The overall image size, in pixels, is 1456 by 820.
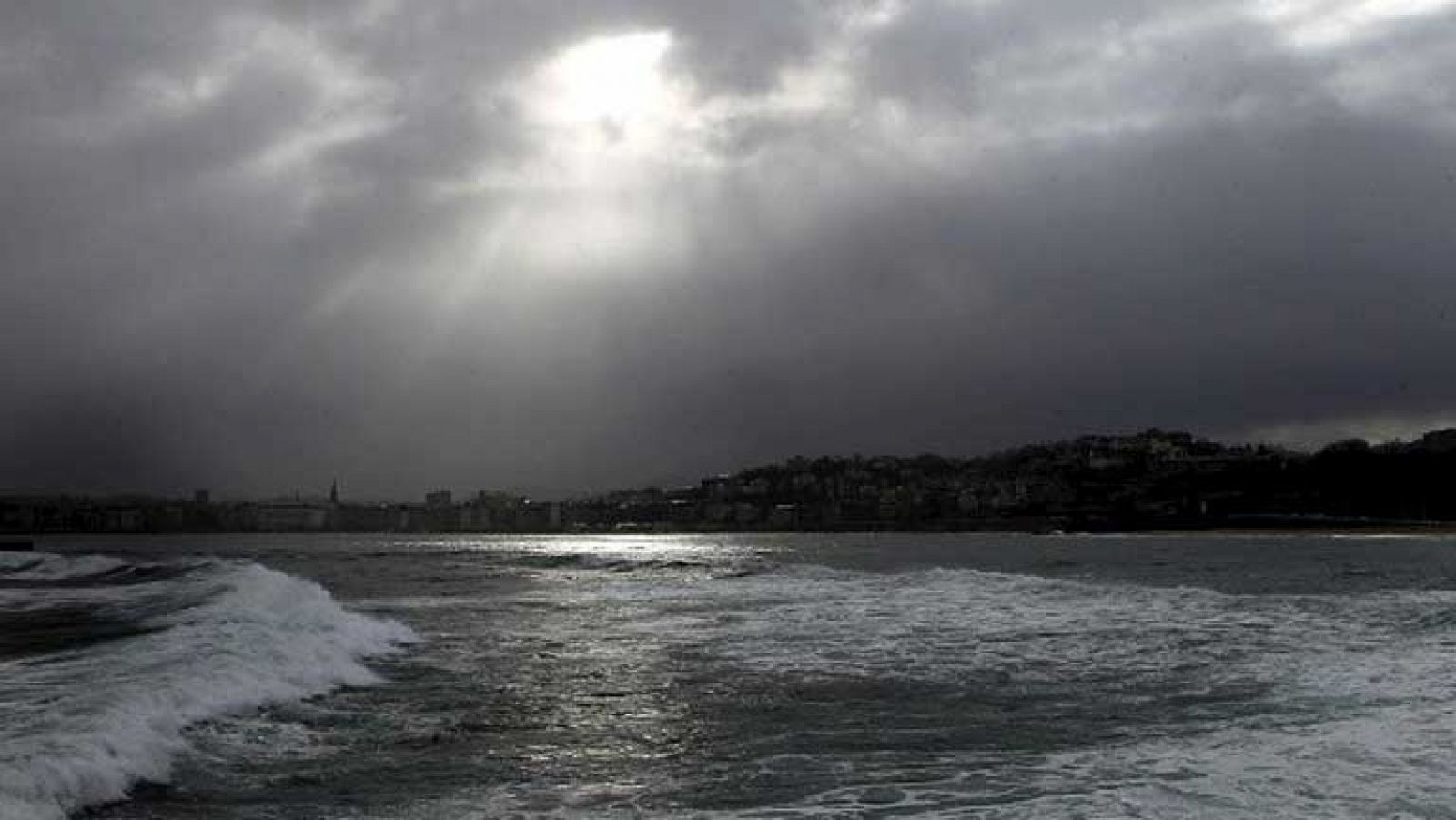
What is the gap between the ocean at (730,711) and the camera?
945 cm

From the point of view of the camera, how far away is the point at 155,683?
1379 centimetres

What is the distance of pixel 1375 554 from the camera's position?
230ft

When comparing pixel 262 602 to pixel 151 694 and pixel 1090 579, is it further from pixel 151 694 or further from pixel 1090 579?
pixel 1090 579

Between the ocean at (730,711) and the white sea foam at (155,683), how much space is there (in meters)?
0.06

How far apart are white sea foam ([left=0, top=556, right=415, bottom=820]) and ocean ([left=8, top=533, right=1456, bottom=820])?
0.19 ft

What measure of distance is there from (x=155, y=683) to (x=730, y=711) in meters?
6.91

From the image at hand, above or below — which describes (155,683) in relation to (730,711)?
above

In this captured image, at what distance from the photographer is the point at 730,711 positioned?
14086 mm

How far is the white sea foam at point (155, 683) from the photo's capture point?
31.2 ft

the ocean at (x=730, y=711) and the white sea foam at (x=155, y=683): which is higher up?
the white sea foam at (x=155, y=683)

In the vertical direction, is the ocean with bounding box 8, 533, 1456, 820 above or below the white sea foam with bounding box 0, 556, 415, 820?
below

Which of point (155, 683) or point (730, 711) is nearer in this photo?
point (155, 683)

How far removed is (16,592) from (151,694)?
29.8 metres

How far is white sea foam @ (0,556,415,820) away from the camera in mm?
9516
